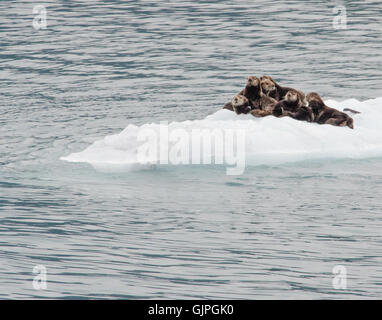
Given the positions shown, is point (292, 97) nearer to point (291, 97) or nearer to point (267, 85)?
point (291, 97)

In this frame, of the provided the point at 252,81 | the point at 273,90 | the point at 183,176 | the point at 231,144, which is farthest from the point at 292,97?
the point at 183,176

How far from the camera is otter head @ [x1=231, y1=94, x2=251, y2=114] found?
52.9 feet

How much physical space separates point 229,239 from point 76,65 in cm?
1249

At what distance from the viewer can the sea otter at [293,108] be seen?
53.1 ft

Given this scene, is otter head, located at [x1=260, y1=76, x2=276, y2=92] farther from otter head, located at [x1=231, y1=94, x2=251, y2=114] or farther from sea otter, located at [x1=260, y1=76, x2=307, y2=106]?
otter head, located at [x1=231, y1=94, x2=251, y2=114]

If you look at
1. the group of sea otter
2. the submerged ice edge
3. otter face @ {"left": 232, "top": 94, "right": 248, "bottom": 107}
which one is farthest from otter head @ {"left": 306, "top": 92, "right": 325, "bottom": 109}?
otter face @ {"left": 232, "top": 94, "right": 248, "bottom": 107}

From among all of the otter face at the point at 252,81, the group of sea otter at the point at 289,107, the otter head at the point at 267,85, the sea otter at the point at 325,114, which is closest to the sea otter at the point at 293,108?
the group of sea otter at the point at 289,107

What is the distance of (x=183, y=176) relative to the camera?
14562 mm

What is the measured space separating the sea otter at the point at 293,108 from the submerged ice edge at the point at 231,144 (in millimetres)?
149

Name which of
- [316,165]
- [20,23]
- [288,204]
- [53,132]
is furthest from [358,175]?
[20,23]

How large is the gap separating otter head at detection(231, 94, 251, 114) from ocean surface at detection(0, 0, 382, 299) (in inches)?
9.3

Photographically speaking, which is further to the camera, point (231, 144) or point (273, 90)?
point (273, 90)

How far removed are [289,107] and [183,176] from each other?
2.52m

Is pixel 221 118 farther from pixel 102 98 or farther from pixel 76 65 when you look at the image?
pixel 76 65
